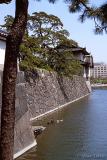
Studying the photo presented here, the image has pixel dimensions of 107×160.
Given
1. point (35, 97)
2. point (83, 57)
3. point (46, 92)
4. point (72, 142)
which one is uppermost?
point (83, 57)

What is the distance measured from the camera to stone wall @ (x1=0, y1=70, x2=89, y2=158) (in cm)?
1132

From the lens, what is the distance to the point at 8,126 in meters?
4.62

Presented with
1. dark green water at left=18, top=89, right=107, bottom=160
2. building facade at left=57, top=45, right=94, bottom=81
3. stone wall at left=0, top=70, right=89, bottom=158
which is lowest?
dark green water at left=18, top=89, right=107, bottom=160

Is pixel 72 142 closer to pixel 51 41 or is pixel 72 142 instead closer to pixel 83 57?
pixel 51 41

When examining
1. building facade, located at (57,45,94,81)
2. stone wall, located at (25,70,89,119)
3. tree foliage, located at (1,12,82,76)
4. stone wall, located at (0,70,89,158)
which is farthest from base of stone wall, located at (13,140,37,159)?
building facade, located at (57,45,94,81)

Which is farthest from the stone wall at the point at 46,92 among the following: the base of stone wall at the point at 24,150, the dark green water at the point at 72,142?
the base of stone wall at the point at 24,150

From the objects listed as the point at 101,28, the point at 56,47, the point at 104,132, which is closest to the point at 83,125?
the point at 104,132

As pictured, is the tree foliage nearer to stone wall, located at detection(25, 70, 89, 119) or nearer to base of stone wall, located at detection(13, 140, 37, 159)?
stone wall, located at detection(25, 70, 89, 119)

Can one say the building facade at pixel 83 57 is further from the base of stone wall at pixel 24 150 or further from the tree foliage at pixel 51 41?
the base of stone wall at pixel 24 150

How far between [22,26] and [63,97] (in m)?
23.8

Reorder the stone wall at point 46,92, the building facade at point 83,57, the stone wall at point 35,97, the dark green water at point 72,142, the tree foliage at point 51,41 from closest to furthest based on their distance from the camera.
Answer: the dark green water at point 72,142 → the stone wall at point 35,97 → the stone wall at point 46,92 → the tree foliage at point 51,41 → the building facade at point 83,57

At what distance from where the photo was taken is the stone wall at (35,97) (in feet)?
37.1

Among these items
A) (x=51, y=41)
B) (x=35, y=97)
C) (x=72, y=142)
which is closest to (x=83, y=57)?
(x=51, y=41)

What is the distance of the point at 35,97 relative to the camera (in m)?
19.8
